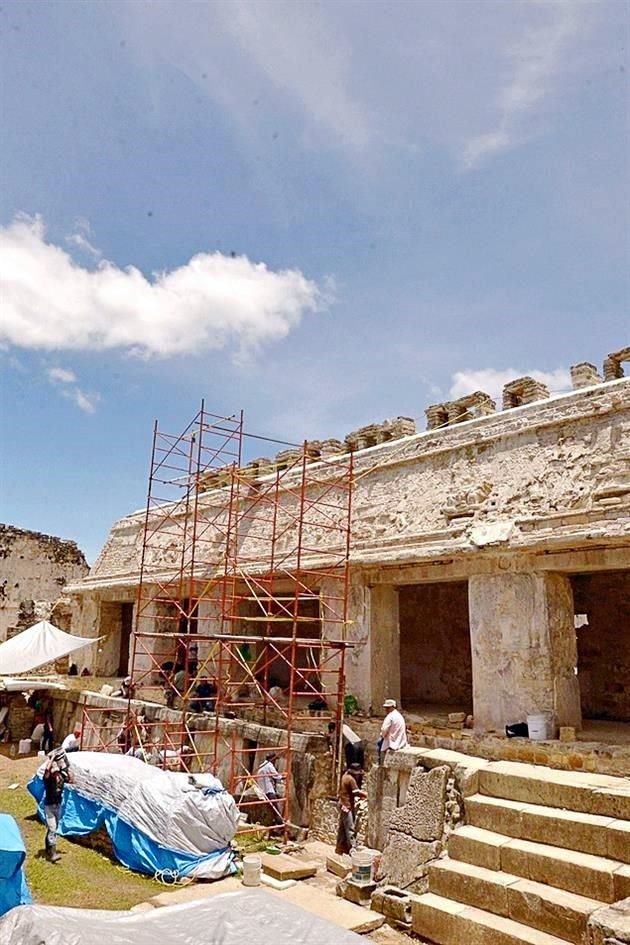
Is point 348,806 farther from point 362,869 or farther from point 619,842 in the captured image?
point 619,842

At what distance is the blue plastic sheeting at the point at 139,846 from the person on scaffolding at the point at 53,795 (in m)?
0.30

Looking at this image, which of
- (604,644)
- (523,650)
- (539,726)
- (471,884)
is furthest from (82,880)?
(604,644)

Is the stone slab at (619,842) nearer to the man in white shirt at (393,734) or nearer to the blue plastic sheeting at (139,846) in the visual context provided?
the man in white shirt at (393,734)

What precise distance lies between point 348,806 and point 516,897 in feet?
10.4

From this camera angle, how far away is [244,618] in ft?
32.3

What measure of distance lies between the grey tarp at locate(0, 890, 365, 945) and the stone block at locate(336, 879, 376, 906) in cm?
225

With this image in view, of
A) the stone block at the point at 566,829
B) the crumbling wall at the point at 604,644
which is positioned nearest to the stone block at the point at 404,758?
the stone block at the point at 566,829

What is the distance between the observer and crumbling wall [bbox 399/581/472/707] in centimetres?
1285

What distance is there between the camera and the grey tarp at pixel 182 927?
396cm

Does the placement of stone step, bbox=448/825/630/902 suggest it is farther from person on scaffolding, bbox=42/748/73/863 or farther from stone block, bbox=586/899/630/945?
person on scaffolding, bbox=42/748/73/863

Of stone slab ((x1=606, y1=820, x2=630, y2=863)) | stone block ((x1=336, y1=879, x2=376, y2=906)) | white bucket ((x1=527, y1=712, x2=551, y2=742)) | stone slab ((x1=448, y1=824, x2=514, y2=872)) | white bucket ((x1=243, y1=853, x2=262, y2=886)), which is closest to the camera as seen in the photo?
stone slab ((x1=606, y1=820, x2=630, y2=863))

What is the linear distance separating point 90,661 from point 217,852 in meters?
10.0

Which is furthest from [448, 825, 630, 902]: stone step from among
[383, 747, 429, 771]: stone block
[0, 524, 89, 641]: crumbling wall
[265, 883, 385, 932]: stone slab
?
[0, 524, 89, 641]: crumbling wall

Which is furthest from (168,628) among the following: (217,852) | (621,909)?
(621,909)
